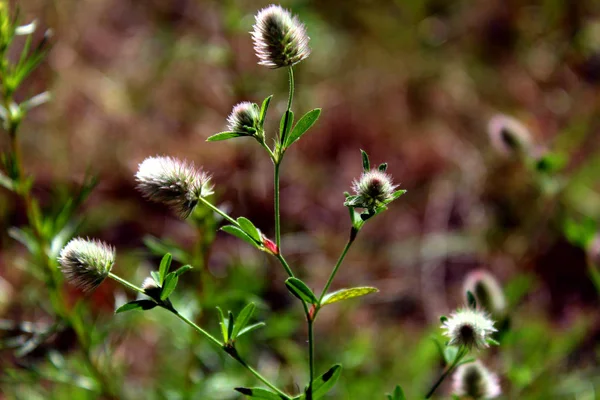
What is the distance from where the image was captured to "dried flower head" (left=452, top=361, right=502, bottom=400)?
Result: 4.84 feet

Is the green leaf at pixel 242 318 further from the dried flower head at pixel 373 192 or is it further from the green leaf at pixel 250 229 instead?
the dried flower head at pixel 373 192

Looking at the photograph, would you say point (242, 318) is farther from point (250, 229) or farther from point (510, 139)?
point (510, 139)

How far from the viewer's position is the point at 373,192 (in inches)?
48.3

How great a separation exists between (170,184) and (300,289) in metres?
0.33

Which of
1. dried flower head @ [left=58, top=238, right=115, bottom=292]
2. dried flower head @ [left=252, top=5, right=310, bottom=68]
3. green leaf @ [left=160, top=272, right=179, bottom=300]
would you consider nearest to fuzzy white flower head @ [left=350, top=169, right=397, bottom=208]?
dried flower head @ [left=252, top=5, right=310, bottom=68]

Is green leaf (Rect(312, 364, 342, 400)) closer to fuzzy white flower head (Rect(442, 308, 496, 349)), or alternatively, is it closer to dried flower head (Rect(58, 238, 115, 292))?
fuzzy white flower head (Rect(442, 308, 496, 349))

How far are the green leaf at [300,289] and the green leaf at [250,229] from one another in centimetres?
11

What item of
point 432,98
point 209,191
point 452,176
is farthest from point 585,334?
point 209,191

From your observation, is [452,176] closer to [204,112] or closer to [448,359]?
[204,112]

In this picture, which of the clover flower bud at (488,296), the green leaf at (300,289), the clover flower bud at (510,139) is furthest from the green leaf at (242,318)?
the clover flower bud at (510,139)

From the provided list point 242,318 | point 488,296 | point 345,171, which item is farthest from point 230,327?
point 345,171

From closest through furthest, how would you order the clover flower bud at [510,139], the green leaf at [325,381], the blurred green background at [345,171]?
1. the green leaf at [325,381]
2. the clover flower bud at [510,139]
3. the blurred green background at [345,171]

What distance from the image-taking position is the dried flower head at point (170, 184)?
1.23 meters

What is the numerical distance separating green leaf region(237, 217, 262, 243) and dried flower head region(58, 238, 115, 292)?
0.28m
